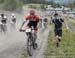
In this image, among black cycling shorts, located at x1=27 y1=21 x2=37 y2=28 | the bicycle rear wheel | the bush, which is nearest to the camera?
the bicycle rear wheel

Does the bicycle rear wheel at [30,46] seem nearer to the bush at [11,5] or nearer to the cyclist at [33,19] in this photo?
the cyclist at [33,19]

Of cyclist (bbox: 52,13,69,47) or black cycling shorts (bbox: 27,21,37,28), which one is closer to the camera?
black cycling shorts (bbox: 27,21,37,28)

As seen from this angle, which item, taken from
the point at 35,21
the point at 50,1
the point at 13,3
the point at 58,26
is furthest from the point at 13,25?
the point at 50,1

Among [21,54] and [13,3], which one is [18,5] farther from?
[21,54]

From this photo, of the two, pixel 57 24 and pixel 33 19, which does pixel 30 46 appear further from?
pixel 57 24

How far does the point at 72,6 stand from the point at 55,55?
136m

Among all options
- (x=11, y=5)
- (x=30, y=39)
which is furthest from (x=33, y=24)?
(x=11, y=5)

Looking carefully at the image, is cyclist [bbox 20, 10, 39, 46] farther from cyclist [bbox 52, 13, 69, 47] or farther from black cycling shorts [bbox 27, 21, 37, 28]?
cyclist [bbox 52, 13, 69, 47]

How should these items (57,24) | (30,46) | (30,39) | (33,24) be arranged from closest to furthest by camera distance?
(30,46) < (30,39) < (33,24) < (57,24)

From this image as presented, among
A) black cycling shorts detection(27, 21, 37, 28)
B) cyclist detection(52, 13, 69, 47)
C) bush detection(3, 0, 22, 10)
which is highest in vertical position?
black cycling shorts detection(27, 21, 37, 28)

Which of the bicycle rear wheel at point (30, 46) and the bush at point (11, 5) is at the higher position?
the bicycle rear wheel at point (30, 46)

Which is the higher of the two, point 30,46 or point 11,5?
point 30,46

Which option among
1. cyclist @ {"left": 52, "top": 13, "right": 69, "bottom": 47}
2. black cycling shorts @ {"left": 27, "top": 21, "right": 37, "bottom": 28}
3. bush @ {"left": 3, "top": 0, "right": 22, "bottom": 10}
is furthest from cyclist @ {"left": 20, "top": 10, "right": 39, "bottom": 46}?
bush @ {"left": 3, "top": 0, "right": 22, "bottom": 10}

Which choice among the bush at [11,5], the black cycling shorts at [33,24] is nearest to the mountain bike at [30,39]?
the black cycling shorts at [33,24]
